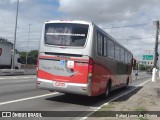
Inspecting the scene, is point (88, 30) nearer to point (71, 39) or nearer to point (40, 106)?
point (71, 39)

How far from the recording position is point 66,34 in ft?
45.6

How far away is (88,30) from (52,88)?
2707mm

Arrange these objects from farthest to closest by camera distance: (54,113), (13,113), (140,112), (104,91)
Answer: (104,91) < (140,112) < (54,113) < (13,113)

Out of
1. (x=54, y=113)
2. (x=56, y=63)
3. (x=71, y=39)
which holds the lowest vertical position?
(x=54, y=113)

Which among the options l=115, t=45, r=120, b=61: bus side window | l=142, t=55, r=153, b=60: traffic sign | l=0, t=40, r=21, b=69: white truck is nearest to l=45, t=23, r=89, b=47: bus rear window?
l=115, t=45, r=120, b=61: bus side window

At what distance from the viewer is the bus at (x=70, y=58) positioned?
13.4m

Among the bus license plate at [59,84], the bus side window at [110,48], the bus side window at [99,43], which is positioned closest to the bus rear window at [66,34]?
the bus side window at [99,43]

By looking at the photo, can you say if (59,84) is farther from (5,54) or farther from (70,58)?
(5,54)

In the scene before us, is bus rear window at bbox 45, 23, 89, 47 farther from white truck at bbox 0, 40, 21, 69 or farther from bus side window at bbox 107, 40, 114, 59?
white truck at bbox 0, 40, 21, 69

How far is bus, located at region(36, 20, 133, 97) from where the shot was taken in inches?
526

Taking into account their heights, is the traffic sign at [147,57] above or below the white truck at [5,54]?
above

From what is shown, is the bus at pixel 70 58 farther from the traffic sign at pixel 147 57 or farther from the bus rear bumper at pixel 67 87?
the traffic sign at pixel 147 57

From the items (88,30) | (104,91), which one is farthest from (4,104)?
(104,91)

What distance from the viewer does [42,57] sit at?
552 inches
